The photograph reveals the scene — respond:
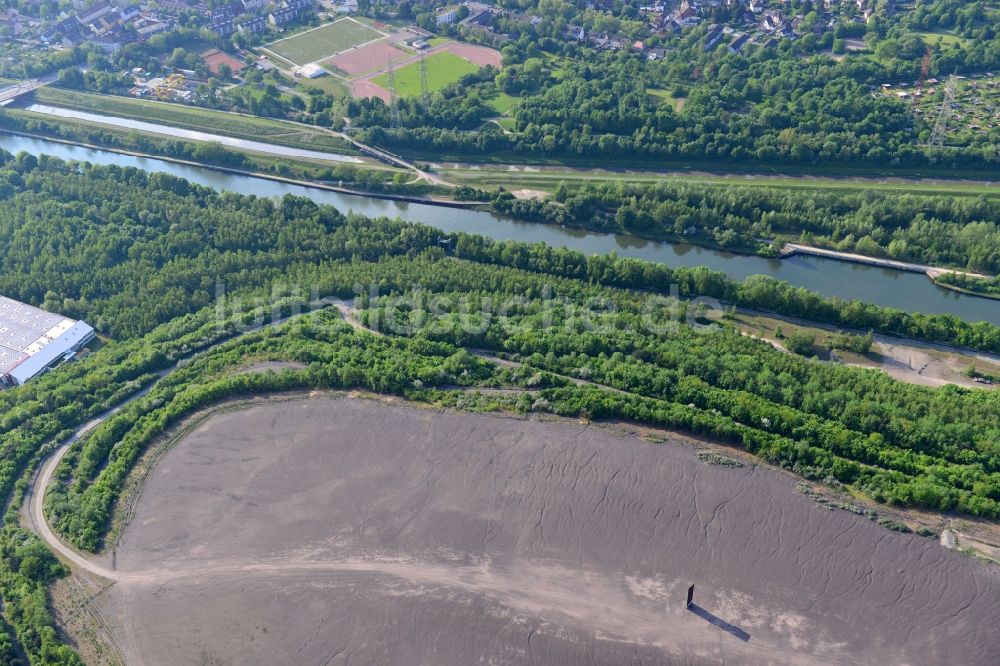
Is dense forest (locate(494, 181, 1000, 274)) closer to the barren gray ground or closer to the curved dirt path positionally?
the barren gray ground

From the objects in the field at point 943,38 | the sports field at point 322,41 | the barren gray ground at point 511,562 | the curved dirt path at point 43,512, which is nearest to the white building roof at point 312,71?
the sports field at point 322,41

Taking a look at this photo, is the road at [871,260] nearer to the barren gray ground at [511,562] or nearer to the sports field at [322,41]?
the barren gray ground at [511,562]

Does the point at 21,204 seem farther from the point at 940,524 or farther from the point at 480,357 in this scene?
the point at 940,524

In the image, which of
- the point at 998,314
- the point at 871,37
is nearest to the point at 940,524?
the point at 998,314

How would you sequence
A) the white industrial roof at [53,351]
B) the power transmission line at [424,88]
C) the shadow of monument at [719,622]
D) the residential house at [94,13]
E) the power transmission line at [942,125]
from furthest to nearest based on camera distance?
the residential house at [94,13] → the power transmission line at [424,88] → the power transmission line at [942,125] → the white industrial roof at [53,351] → the shadow of monument at [719,622]

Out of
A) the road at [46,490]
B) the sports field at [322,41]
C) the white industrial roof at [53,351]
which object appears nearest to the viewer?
the road at [46,490]

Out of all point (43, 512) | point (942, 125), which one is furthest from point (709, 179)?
point (43, 512)
